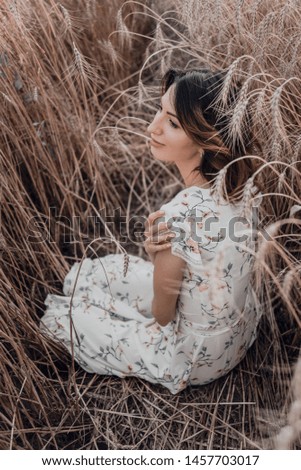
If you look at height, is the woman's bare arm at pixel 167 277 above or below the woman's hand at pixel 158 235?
Result: below

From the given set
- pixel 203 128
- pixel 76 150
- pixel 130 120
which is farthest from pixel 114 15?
pixel 203 128

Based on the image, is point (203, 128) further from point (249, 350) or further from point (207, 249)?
point (249, 350)

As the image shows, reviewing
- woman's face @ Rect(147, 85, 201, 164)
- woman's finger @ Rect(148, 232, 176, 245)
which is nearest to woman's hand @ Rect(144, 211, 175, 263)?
woman's finger @ Rect(148, 232, 176, 245)

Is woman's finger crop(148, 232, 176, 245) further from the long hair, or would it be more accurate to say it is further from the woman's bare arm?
the long hair

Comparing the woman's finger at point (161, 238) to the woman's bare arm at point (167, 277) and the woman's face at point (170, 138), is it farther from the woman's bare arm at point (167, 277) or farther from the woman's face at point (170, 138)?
the woman's face at point (170, 138)

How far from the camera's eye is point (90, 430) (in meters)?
1.27

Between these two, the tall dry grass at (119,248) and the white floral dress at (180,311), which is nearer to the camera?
the white floral dress at (180,311)

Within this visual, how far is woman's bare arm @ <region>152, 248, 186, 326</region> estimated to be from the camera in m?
1.07

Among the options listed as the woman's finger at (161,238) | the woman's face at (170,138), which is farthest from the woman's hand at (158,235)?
the woman's face at (170,138)

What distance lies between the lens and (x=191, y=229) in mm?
1052

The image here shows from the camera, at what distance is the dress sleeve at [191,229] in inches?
41.2

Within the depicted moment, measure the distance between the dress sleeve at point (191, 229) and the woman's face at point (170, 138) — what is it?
0.32 feet

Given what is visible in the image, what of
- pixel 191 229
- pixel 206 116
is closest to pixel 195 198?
pixel 191 229
